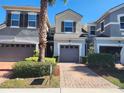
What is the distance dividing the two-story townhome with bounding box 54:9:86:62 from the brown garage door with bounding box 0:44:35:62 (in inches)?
136

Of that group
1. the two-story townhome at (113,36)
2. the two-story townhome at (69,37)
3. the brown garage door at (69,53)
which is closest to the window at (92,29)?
the two-story townhome at (113,36)

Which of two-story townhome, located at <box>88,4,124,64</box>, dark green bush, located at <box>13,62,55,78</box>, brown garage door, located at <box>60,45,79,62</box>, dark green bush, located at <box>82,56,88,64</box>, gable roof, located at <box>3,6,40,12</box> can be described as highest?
gable roof, located at <box>3,6,40,12</box>

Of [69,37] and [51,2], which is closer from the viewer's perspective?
[51,2]

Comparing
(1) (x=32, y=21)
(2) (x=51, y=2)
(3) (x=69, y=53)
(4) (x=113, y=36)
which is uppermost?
(2) (x=51, y=2)

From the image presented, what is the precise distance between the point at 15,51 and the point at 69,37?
715 centimetres

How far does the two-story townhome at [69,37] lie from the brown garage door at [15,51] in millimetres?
3467

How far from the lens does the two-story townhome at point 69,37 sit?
31.5 metres

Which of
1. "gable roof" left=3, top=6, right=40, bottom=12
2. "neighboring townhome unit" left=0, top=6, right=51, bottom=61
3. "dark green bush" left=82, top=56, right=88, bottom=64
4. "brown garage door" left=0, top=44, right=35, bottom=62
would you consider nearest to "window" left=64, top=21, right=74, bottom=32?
"neighboring townhome unit" left=0, top=6, right=51, bottom=61

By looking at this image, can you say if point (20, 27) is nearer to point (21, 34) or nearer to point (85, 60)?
point (21, 34)

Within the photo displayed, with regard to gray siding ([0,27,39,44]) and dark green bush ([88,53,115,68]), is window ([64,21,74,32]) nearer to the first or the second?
gray siding ([0,27,39,44])

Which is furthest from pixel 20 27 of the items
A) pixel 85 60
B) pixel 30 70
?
pixel 30 70

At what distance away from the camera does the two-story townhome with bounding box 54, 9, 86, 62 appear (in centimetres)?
3148

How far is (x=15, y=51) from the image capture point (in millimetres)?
31500

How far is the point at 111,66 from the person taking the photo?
880 inches
